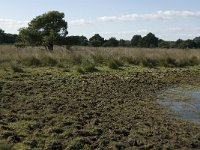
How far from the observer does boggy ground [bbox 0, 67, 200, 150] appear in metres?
6.48

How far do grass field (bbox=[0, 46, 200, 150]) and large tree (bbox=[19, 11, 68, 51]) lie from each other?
9.38m

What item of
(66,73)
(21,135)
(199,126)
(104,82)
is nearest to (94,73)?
(66,73)

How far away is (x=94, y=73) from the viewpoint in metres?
15.6

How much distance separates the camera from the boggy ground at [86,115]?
648 centimetres

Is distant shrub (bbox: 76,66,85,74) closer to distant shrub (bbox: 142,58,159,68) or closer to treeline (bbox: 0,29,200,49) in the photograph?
distant shrub (bbox: 142,58,159,68)

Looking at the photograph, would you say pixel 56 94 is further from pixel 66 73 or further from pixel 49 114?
pixel 66 73

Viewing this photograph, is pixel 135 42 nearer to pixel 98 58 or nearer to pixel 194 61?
pixel 194 61

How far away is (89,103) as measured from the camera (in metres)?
9.68

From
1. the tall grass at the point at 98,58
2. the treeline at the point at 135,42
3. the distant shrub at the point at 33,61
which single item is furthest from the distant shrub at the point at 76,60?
the treeline at the point at 135,42

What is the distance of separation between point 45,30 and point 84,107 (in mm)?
20161

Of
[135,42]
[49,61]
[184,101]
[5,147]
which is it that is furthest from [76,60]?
[135,42]

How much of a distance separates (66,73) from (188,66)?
24.6ft

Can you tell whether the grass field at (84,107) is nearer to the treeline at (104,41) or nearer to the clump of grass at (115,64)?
the clump of grass at (115,64)

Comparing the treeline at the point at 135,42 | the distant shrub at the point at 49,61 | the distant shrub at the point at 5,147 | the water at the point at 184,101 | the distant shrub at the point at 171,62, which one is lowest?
the treeline at the point at 135,42
